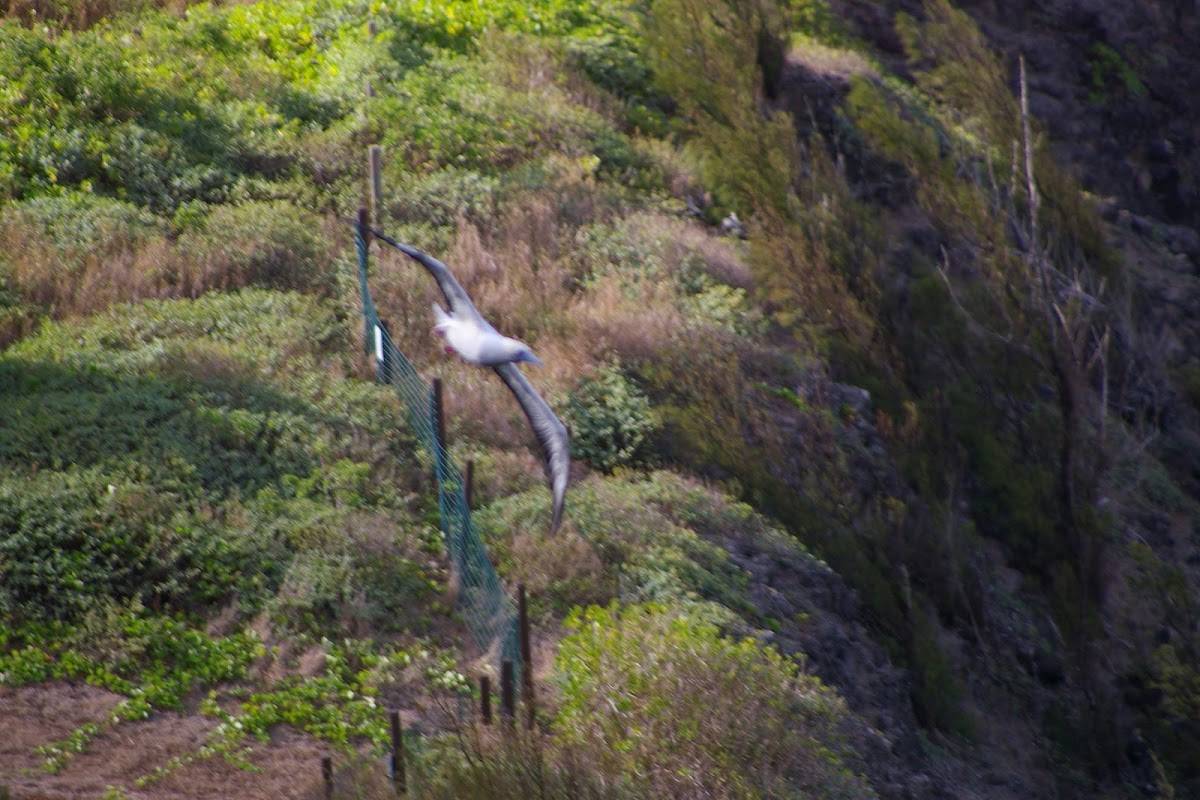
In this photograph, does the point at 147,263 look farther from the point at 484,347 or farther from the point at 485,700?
the point at 485,700

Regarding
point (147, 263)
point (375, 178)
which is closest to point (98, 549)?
point (147, 263)

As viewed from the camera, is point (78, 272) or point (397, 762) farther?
point (78, 272)

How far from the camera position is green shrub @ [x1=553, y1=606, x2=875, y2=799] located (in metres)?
6.24

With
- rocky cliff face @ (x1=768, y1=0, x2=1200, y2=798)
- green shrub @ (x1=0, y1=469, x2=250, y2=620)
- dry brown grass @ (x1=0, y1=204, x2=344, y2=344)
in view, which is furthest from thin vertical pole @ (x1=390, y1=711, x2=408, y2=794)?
dry brown grass @ (x1=0, y1=204, x2=344, y2=344)

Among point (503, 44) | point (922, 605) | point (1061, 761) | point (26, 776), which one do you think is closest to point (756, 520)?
point (922, 605)

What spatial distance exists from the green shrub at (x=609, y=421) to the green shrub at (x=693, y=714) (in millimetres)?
2498

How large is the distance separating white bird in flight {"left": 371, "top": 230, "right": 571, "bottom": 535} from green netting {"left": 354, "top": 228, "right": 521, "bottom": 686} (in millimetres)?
518

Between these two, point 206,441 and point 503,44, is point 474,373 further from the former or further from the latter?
point 503,44

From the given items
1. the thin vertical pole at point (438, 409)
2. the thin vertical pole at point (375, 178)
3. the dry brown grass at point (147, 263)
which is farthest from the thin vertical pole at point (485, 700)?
the thin vertical pole at point (375, 178)

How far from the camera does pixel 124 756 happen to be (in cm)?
655

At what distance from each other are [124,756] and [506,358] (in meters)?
3.07

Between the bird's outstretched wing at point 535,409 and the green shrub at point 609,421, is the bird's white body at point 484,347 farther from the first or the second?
the green shrub at point 609,421

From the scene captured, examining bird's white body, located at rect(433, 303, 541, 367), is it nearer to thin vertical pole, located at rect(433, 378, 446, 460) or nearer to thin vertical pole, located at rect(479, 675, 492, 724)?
thin vertical pole, located at rect(433, 378, 446, 460)

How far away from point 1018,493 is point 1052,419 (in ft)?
5.89
